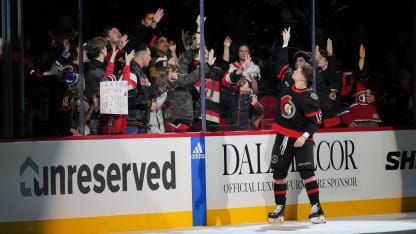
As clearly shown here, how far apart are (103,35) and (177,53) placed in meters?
0.98

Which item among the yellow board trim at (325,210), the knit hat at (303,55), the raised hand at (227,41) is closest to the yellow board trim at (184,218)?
the yellow board trim at (325,210)

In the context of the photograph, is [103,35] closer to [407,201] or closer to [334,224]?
[334,224]

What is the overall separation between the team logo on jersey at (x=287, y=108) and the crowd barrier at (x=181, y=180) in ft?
1.49

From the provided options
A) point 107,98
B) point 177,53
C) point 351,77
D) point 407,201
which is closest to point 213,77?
point 177,53

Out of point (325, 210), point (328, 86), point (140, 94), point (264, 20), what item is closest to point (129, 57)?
point (140, 94)

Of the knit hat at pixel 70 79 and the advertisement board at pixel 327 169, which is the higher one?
the knit hat at pixel 70 79

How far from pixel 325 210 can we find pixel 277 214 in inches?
33.5

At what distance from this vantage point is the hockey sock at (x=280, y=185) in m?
9.10

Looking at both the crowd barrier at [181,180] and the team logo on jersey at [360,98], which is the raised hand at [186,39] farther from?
the team logo on jersey at [360,98]

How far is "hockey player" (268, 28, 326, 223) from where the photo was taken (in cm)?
895

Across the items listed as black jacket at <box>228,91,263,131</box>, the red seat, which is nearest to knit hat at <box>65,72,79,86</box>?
black jacket at <box>228,91,263,131</box>

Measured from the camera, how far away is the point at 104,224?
8508 mm

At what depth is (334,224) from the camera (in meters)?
8.99

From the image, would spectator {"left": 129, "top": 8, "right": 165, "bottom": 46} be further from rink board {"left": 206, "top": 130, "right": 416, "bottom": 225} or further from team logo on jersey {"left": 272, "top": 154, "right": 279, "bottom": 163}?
team logo on jersey {"left": 272, "top": 154, "right": 279, "bottom": 163}
